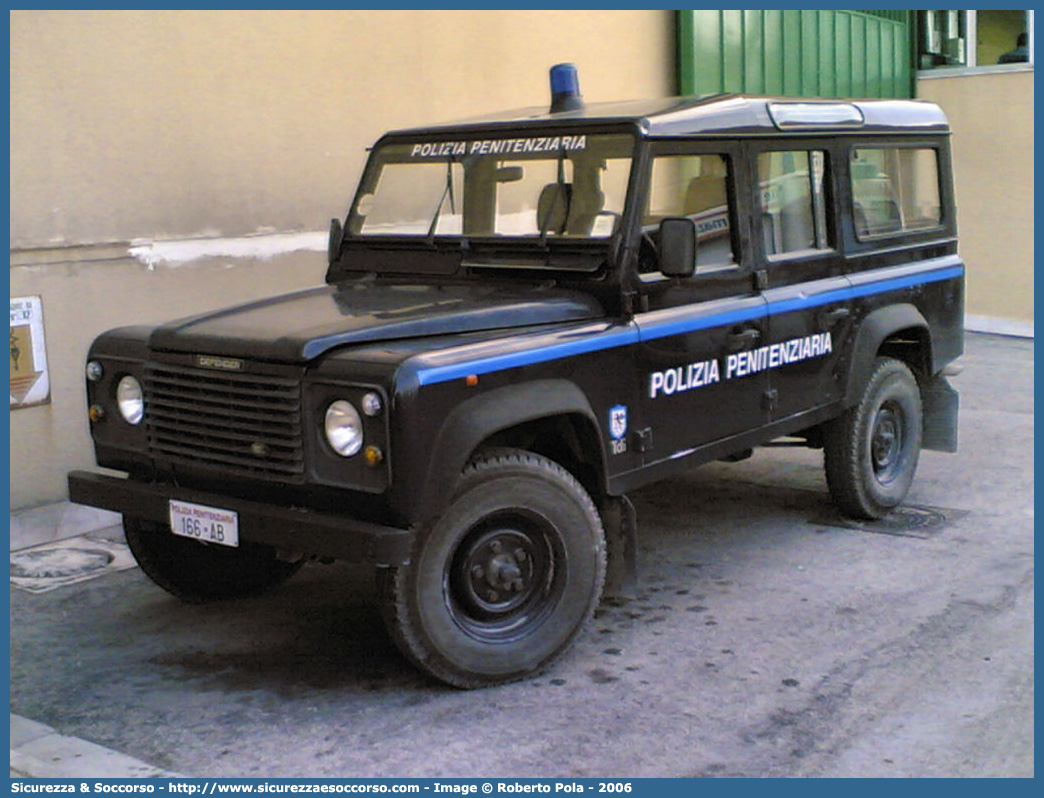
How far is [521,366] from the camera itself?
14.8 feet

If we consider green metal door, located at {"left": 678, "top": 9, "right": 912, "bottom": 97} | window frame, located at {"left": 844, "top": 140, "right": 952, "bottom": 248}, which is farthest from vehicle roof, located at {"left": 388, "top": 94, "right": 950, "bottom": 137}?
green metal door, located at {"left": 678, "top": 9, "right": 912, "bottom": 97}

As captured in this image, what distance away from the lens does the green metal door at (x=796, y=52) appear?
11508 mm

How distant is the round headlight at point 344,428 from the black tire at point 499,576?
40 cm

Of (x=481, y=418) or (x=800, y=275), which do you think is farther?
(x=800, y=275)

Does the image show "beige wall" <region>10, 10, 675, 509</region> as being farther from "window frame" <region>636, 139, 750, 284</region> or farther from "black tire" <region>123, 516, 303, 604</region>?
"window frame" <region>636, 139, 750, 284</region>

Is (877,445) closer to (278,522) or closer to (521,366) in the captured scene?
(521,366)

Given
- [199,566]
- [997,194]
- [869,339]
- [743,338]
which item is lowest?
[199,566]

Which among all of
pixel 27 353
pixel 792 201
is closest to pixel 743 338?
pixel 792 201

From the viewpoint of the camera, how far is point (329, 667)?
481 cm

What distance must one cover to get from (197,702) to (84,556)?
2.10m

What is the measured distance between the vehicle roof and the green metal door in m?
5.22

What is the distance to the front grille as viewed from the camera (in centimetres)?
433

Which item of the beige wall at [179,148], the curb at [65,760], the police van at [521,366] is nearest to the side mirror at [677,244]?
the police van at [521,366]

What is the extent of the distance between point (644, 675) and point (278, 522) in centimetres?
148
